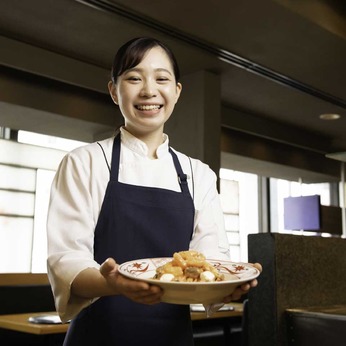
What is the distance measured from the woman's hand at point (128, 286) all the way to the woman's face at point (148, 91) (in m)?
0.44

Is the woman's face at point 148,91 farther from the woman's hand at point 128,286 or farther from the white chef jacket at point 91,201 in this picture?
the woman's hand at point 128,286

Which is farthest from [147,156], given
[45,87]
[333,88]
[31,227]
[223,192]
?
[223,192]

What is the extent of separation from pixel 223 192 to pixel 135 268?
8.04 m

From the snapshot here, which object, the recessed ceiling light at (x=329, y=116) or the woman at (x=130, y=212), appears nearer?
the woman at (x=130, y=212)

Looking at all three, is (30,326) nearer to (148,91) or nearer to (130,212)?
(130,212)

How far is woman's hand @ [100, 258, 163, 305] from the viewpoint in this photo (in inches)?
40.6

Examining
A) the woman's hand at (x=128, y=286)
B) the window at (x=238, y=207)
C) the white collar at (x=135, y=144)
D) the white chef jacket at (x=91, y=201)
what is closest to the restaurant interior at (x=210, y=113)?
the white chef jacket at (x=91, y=201)

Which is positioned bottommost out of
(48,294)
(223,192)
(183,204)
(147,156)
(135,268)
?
(48,294)

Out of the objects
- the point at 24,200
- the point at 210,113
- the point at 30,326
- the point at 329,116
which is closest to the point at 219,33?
the point at 210,113

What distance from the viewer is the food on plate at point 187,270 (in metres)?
1.10

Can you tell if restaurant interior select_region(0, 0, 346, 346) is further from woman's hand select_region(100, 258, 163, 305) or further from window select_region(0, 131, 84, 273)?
woman's hand select_region(100, 258, 163, 305)

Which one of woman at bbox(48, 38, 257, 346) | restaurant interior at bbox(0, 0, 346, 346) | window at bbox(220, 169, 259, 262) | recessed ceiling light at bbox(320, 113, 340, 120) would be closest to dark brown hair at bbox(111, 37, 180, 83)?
woman at bbox(48, 38, 257, 346)

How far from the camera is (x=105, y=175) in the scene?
52.3 inches

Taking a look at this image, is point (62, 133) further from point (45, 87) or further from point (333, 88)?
point (333, 88)
